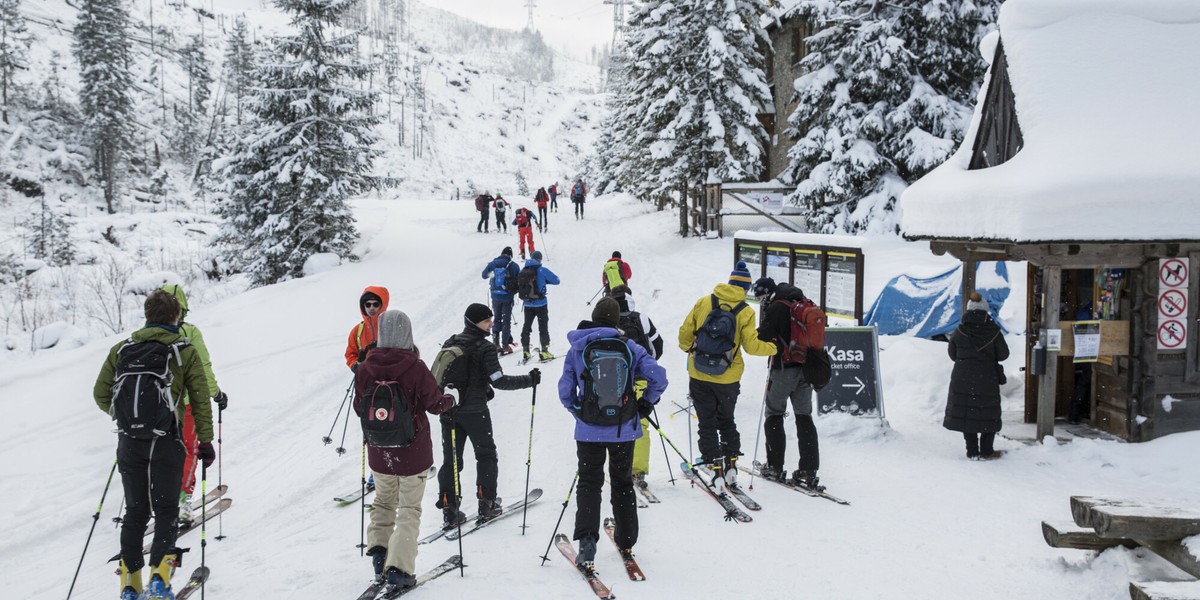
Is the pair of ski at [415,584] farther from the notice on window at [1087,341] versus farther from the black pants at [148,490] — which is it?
the notice on window at [1087,341]

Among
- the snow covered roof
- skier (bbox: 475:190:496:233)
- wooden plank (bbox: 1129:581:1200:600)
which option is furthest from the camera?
skier (bbox: 475:190:496:233)

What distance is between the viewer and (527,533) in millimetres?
6270

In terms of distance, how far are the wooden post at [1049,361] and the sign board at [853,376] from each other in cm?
180

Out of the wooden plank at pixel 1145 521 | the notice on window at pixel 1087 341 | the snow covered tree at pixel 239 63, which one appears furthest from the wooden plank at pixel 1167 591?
the snow covered tree at pixel 239 63

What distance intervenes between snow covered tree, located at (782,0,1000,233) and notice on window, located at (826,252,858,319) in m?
9.03

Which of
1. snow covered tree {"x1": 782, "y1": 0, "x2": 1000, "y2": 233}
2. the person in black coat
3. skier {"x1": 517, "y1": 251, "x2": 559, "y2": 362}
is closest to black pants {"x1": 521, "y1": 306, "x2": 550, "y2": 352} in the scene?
skier {"x1": 517, "y1": 251, "x2": 559, "y2": 362}

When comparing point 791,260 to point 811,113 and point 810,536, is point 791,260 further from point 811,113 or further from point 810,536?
point 811,113

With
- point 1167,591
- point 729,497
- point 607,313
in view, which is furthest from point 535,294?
point 1167,591

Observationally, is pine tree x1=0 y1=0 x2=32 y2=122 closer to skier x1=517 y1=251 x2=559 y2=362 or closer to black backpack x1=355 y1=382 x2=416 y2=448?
skier x1=517 y1=251 x2=559 y2=362

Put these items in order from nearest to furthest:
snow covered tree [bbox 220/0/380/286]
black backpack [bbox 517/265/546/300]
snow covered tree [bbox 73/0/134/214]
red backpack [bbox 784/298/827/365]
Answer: red backpack [bbox 784/298/827/365] → black backpack [bbox 517/265/546/300] → snow covered tree [bbox 220/0/380/286] → snow covered tree [bbox 73/0/134/214]

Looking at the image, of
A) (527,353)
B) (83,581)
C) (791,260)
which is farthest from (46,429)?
(791,260)

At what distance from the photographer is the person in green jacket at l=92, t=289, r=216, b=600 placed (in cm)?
494

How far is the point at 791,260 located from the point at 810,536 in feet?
21.3

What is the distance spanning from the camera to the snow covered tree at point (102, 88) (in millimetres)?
44969
